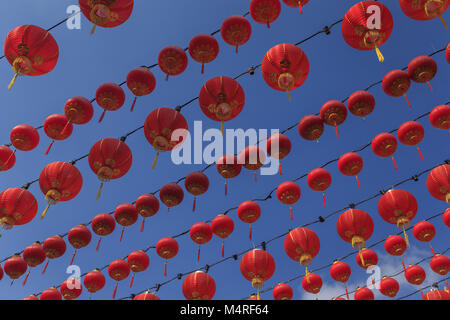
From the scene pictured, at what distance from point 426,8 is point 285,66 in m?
1.85

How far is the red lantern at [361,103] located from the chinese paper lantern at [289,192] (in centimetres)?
174

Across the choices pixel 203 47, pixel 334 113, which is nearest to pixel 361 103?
pixel 334 113

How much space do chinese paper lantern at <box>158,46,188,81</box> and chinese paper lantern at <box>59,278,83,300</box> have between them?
196 inches

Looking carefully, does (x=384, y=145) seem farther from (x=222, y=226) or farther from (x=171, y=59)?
(x=171, y=59)

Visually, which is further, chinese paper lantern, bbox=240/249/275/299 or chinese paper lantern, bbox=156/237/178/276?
chinese paper lantern, bbox=156/237/178/276

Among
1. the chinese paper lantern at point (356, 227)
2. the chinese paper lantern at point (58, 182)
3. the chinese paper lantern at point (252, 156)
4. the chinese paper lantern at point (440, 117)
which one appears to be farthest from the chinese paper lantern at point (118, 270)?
the chinese paper lantern at point (440, 117)

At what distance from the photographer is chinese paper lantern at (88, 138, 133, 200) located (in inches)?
202

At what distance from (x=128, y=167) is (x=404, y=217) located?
4.54 m

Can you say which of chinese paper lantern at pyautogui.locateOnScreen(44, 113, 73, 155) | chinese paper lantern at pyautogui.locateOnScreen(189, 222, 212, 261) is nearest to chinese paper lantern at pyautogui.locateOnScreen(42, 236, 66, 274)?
chinese paper lantern at pyautogui.locateOnScreen(44, 113, 73, 155)

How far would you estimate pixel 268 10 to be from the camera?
4770 millimetres

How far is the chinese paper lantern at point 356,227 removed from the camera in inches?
217

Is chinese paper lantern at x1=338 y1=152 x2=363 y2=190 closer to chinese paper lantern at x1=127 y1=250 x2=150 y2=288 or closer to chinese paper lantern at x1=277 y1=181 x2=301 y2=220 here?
chinese paper lantern at x1=277 y1=181 x2=301 y2=220

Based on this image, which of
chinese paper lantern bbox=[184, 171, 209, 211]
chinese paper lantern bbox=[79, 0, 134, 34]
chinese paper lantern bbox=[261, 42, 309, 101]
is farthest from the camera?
chinese paper lantern bbox=[184, 171, 209, 211]

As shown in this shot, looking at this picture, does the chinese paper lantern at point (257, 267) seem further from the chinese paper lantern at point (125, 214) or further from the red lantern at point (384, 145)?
the red lantern at point (384, 145)
